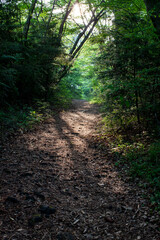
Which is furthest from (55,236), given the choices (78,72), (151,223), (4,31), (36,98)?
(78,72)

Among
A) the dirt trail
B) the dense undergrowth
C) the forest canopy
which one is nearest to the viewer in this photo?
the dirt trail

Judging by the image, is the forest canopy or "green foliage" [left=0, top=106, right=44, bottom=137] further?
"green foliage" [left=0, top=106, right=44, bottom=137]

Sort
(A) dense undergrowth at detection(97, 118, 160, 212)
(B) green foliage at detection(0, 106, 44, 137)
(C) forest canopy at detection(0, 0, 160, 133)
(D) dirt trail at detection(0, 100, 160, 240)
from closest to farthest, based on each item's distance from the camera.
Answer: (D) dirt trail at detection(0, 100, 160, 240) < (A) dense undergrowth at detection(97, 118, 160, 212) < (C) forest canopy at detection(0, 0, 160, 133) < (B) green foliage at detection(0, 106, 44, 137)

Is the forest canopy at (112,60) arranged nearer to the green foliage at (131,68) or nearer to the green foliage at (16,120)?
the green foliage at (131,68)

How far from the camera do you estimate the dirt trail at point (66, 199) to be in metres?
2.29

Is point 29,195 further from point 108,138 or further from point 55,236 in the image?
point 108,138

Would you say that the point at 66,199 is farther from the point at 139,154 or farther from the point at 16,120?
the point at 16,120

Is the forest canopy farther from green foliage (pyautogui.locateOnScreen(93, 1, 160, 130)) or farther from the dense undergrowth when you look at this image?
the dense undergrowth

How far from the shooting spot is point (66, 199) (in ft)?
9.86

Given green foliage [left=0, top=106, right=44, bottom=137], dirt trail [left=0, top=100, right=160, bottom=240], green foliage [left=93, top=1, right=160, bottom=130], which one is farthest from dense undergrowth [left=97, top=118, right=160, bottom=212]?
green foliage [left=0, top=106, right=44, bottom=137]

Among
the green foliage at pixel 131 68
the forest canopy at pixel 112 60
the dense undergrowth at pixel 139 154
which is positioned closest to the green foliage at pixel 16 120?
the forest canopy at pixel 112 60

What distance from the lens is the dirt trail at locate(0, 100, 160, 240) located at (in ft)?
7.52

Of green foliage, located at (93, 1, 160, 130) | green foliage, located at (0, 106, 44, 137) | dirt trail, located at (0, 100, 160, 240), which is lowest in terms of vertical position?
dirt trail, located at (0, 100, 160, 240)

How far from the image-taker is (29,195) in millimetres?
2887
